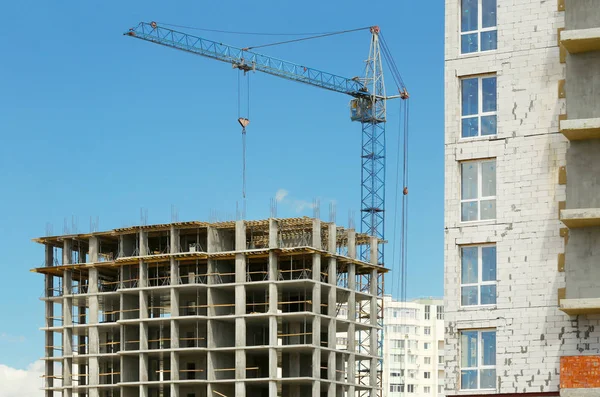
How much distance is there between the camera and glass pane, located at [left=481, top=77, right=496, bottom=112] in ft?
167

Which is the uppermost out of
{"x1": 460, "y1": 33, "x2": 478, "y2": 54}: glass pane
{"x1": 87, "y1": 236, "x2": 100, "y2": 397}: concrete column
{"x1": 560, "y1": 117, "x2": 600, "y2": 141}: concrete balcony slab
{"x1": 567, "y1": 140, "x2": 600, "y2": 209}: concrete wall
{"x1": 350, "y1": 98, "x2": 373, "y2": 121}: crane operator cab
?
{"x1": 350, "y1": 98, "x2": 373, "y2": 121}: crane operator cab

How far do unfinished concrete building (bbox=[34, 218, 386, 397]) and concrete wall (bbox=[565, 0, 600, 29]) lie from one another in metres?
62.9

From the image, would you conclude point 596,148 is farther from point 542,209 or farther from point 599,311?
point 599,311

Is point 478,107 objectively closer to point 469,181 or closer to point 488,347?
point 469,181

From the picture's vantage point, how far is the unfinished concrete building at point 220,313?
362 ft

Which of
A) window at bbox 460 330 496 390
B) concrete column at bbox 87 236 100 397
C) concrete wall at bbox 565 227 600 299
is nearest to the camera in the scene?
concrete wall at bbox 565 227 600 299

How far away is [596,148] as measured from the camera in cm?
4762

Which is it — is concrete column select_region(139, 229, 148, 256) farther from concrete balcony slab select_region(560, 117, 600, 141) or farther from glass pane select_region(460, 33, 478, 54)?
concrete balcony slab select_region(560, 117, 600, 141)

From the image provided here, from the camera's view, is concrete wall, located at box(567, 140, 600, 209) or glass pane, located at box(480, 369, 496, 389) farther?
glass pane, located at box(480, 369, 496, 389)

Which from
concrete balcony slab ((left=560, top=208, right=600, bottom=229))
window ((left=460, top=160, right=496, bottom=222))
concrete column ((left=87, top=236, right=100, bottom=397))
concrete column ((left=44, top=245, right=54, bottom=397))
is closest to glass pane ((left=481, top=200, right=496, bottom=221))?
A: window ((left=460, top=160, right=496, bottom=222))

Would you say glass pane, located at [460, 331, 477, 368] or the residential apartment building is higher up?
the residential apartment building

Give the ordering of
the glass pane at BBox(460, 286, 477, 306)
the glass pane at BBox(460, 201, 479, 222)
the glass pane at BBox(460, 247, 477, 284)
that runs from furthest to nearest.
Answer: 1. the glass pane at BBox(460, 201, 479, 222)
2. the glass pane at BBox(460, 247, 477, 284)
3. the glass pane at BBox(460, 286, 477, 306)

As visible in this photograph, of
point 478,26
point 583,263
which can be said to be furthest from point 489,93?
point 583,263

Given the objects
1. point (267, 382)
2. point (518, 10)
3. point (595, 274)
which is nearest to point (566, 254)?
point (595, 274)
